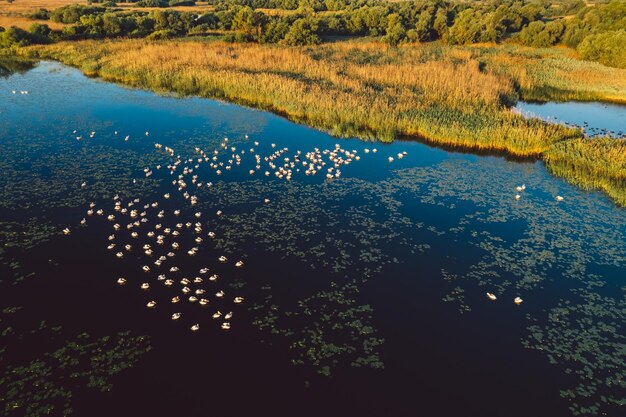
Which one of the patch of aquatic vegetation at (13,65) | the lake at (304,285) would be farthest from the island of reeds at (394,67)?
the lake at (304,285)

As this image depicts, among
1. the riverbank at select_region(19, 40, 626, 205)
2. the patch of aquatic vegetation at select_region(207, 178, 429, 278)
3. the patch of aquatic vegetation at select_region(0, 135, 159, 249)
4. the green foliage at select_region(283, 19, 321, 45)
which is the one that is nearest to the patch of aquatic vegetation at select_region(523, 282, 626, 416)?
the patch of aquatic vegetation at select_region(207, 178, 429, 278)

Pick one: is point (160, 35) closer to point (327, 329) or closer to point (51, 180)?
point (51, 180)

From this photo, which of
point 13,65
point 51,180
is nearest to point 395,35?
point 13,65

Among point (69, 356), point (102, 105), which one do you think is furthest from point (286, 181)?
point (102, 105)

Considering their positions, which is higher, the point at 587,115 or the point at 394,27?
the point at 394,27

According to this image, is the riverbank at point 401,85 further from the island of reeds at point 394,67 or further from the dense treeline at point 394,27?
the dense treeline at point 394,27

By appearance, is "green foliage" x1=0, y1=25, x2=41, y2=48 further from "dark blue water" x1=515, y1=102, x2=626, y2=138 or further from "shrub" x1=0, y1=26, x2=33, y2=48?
"dark blue water" x1=515, y1=102, x2=626, y2=138
